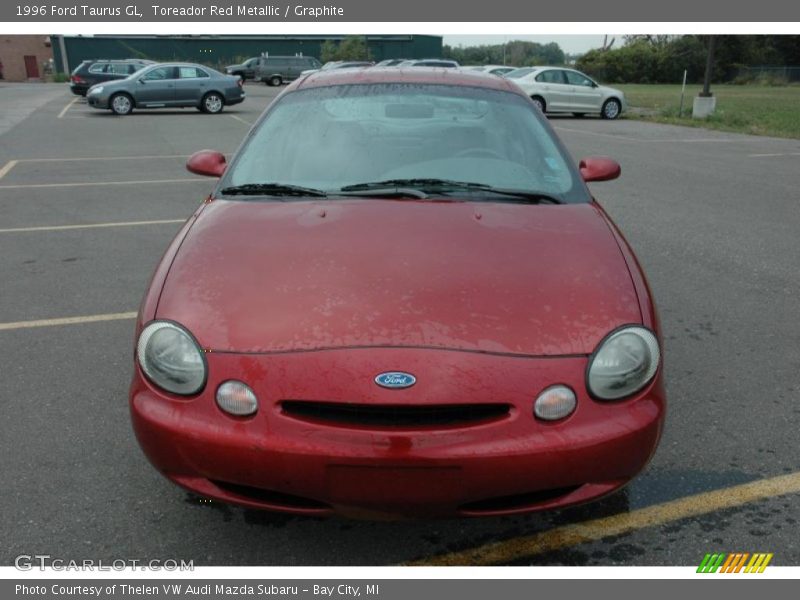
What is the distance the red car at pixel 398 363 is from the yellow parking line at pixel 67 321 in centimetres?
205

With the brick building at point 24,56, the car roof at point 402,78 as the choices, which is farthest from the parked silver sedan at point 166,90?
the brick building at point 24,56

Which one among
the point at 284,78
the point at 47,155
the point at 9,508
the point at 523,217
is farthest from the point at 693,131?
the point at 284,78

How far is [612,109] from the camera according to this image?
77.5ft

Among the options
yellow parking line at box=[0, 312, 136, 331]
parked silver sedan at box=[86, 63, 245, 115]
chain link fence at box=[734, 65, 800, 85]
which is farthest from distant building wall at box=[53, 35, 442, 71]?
yellow parking line at box=[0, 312, 136, 331]

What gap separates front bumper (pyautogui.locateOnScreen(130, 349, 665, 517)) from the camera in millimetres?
2119

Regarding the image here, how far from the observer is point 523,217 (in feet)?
9.87

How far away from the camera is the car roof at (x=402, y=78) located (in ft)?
12.9

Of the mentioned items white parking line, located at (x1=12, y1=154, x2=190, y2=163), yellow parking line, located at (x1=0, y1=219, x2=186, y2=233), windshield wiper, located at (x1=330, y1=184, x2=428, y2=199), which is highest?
windshield wiper, located at (x1=330, y1=184, x2=428, y2=199)

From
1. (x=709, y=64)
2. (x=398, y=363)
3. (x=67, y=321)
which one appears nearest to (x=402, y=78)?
(x=398, y=363)

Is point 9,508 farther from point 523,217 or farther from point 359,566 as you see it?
point 523,217

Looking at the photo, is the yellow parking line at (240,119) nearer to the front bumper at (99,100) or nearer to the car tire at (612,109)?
the front bumper at (99,100)

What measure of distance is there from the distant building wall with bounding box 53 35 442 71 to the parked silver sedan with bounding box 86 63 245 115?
124ft

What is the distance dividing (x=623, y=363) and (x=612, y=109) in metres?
23.0

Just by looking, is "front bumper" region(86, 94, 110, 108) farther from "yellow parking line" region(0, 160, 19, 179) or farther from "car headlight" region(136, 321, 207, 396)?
"car headlight" region(136, 321, 207, 396)
